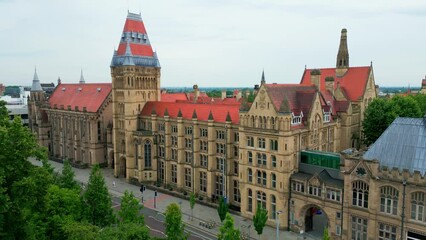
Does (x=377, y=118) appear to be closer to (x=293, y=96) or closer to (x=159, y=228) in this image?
(x=293, y=96)

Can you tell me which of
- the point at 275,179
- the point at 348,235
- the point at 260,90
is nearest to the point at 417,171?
the point at 348,235

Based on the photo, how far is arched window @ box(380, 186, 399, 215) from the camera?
45.8m

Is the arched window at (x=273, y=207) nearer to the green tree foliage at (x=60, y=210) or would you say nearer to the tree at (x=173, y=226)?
the tree at (x=173, y=226)

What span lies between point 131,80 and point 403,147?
193ft

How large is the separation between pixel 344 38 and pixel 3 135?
7943 cm

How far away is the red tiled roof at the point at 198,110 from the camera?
71250 millimetres

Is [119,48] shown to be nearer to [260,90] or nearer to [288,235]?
[260,90]

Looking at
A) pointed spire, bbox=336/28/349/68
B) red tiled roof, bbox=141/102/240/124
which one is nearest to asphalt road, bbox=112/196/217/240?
red tiled roof, bbox=141/102/240/124

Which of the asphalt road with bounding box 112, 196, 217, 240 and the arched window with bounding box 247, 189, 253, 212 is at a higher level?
the arched window with bounding box 247, 189, 253, 212

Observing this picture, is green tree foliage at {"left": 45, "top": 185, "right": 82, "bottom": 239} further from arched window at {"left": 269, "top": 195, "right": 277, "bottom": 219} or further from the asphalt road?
arched window at {"left": 269, "top": 195, "right": 277, "bottom": 219}

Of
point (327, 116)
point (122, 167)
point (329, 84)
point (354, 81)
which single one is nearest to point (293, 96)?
point (327, 116)

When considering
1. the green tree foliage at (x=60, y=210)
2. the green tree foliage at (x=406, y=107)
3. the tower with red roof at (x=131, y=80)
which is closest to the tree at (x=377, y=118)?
the green tree foliage at (x=406, y=107)

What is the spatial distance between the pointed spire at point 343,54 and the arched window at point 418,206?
4749 cm

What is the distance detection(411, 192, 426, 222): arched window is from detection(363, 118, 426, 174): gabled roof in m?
2.85
